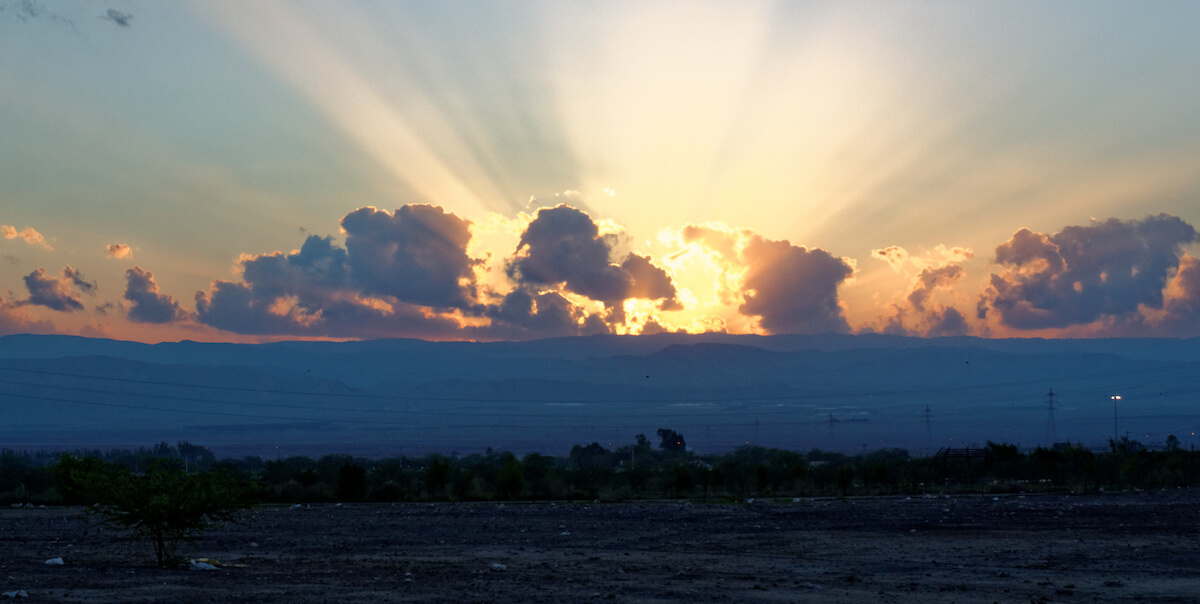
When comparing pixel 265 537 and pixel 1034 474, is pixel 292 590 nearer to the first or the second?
pixel 265 537

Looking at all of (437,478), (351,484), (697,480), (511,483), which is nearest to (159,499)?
(351,484)

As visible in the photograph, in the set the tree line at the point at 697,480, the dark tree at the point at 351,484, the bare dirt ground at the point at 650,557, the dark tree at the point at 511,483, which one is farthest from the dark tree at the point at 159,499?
the dark tree at the point at 511,483

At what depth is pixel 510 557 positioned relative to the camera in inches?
941

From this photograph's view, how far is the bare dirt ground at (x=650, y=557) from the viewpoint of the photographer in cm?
1814

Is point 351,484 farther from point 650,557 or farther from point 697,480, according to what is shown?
point 650,557

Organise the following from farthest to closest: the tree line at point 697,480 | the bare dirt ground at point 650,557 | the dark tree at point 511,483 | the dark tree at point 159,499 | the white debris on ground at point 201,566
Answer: the dark tree at point 511,483, the tree line at point 697,480, the dark tree at point 159,499, the white debris on ground at point 201,566, the bare dirt ground at point 650,557

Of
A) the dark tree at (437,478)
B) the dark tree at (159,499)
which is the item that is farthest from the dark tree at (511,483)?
the dark tree at (159,499)

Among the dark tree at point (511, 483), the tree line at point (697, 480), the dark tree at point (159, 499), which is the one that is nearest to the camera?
the dark tree at point (159, 499)

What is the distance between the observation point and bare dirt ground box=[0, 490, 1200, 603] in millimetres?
18141

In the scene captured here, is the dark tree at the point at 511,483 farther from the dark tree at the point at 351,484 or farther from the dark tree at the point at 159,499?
the dark tree at the point at 159,499

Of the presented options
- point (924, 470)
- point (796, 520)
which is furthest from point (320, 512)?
point (924, 470)

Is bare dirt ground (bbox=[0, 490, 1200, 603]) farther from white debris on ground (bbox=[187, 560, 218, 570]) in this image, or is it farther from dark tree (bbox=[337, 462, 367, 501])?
dark tree (bbox=[337, 462, 367, 501])

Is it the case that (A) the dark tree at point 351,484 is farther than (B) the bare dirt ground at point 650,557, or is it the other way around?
(A) the dark tree at point 351,484

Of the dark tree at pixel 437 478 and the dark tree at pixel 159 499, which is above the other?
the dark tree at pixel 159 499
